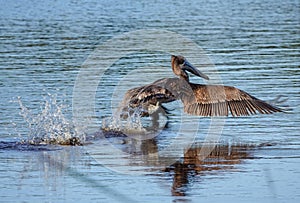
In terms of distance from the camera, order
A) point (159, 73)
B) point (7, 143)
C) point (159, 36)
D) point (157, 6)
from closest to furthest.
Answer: point (7, 143)
point (159, 73)
point (159, 36)
point (157, 6)

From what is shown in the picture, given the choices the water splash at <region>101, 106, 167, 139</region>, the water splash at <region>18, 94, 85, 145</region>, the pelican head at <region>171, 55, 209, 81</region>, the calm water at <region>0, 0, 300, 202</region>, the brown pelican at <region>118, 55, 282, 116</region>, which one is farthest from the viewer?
the pelican head at <region>171, 55, 209, 81</region>

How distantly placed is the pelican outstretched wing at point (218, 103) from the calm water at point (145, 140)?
0.88 feet

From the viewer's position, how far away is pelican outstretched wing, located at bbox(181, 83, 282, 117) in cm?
1130

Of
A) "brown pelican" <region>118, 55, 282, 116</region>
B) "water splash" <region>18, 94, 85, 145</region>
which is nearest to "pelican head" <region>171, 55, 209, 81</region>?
"brown pelican" <region>118, 55, 282, 116</region>

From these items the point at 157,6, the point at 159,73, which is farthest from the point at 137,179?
the point at 157,6

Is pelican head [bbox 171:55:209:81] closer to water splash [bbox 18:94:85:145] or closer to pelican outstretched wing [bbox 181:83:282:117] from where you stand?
pelican outstretched wing [bbox 181:83:282:117]

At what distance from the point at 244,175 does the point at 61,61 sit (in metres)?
9.83

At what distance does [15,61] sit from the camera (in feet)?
59.8

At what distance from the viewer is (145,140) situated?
36.3 ft

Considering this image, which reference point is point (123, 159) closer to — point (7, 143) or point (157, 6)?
point (7, 143)

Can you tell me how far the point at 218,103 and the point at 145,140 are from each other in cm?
105

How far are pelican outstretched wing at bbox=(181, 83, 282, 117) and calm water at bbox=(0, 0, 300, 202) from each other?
269 mm

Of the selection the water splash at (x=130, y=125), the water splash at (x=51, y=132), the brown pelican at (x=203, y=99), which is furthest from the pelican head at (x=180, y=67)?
the water splash at (x=51, y=132)

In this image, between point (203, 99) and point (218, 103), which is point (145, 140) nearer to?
point (203, 99)
